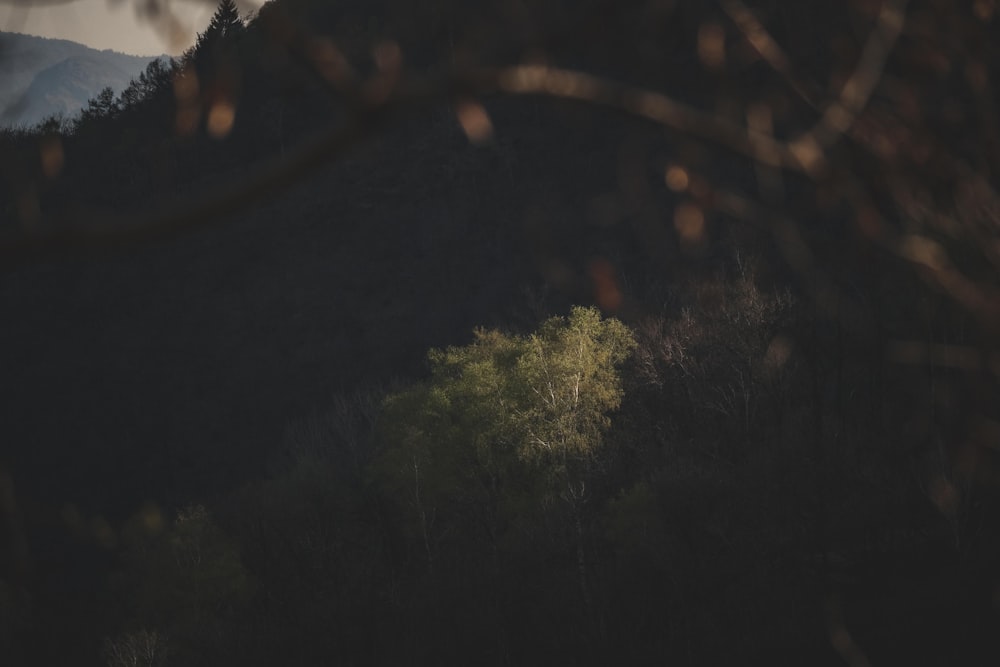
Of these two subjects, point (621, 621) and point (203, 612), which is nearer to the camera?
point (621, 621)

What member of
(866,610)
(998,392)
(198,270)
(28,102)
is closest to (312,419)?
(198,270)

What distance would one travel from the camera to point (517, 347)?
27.6 meters

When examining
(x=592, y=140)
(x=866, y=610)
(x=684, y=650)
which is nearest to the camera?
(x=866, y=610)

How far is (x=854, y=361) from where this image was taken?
82.5 ft

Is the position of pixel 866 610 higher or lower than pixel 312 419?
lower

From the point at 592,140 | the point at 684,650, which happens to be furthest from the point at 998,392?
the point at 592,140

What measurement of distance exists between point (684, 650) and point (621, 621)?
1.92m

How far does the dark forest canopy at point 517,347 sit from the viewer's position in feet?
5.71

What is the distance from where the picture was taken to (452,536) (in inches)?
1051

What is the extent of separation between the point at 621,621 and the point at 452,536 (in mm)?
7341

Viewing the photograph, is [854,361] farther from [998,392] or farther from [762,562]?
[998,392]

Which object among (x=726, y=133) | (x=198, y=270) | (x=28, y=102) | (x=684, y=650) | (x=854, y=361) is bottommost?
(x=684, y=650)

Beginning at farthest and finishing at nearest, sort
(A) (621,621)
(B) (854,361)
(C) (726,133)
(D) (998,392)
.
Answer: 1. (B) (854,361)
2. (A) (621,621)
3. (D) (998,392)
4. (C) (726,133)

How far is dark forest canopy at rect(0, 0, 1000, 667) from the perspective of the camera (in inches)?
68.5
